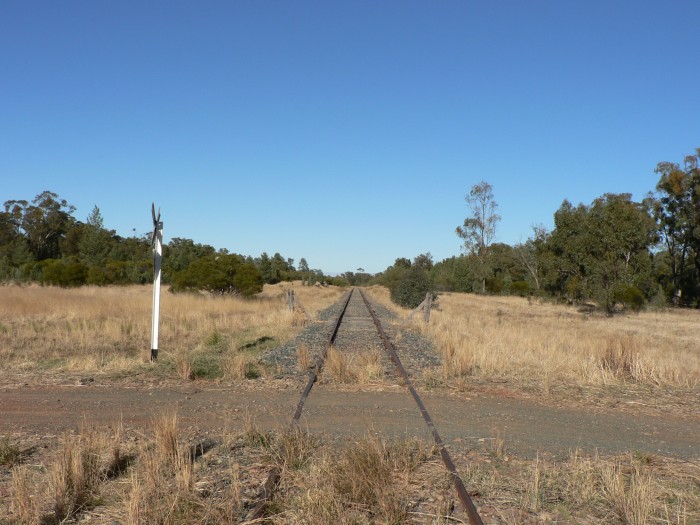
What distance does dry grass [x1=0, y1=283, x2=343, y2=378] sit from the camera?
12305 millimetres

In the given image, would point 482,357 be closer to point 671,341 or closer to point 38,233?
point 671,341

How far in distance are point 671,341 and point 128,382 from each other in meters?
19.4

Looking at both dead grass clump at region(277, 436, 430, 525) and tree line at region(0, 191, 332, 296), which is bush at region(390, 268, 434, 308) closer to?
tree line at region(0, 191, 332, 296)

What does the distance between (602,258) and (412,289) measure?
41.0 ft

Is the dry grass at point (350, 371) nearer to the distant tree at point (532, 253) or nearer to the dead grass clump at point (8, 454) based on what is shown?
the dead grass clump at point (8, 454)

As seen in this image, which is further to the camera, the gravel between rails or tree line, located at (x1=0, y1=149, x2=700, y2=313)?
tree line, located at (x1=0, y1=149, x2=700, y2=313)

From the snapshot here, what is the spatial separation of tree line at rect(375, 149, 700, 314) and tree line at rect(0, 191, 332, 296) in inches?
487

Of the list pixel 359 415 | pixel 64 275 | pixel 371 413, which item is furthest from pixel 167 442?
pixel 64 275

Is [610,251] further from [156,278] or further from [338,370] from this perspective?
[156,278]

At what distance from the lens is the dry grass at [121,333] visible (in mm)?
12305

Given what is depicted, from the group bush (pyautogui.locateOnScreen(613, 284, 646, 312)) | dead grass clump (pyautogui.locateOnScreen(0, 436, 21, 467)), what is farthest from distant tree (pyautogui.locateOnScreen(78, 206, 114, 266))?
dead grass clump (pyautogui.locateOnScreen(0, 436, 21, 467))

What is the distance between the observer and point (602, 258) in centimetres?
3800

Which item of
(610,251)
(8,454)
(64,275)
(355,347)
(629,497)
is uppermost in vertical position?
(610,251)

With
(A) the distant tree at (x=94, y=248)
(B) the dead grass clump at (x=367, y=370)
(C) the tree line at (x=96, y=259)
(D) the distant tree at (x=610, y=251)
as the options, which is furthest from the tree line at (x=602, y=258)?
(A) the distant tree at (x=94, y=248)
